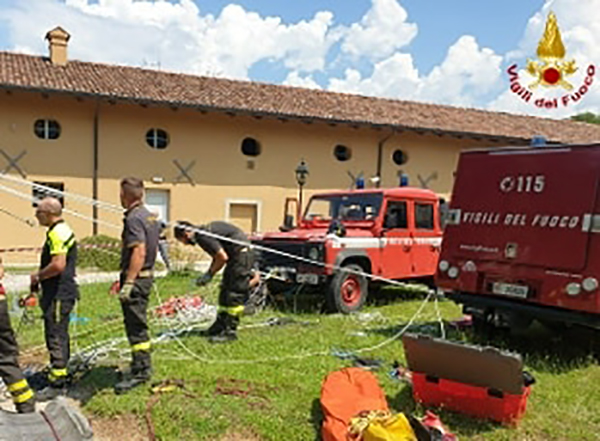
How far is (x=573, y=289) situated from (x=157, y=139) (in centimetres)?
1494

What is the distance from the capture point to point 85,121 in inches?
680

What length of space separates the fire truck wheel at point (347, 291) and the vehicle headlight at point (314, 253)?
1.32 ft

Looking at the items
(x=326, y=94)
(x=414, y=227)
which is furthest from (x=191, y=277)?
(x=326, y=94)

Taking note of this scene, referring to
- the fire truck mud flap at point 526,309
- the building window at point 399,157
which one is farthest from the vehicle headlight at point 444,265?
the building window at point 399,157

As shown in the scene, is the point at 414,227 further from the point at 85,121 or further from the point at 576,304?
the point at 85,121

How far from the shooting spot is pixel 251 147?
779 inches

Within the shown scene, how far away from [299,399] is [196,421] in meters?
0.95

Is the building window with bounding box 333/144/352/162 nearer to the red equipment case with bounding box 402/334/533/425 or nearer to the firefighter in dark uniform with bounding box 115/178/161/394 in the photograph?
the firefighter in dark uniform with bounding box 115/178/161/394

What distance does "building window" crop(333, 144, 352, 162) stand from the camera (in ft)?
68.2

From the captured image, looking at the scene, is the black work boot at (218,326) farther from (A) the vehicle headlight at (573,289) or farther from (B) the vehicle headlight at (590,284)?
(B) the vehicle headlight at (590,284)

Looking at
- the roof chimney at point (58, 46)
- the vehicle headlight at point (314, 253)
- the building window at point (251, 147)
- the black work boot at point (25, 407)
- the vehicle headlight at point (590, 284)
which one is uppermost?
the roof chimney at point (58, 46)

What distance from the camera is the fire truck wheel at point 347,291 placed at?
8.66 metres

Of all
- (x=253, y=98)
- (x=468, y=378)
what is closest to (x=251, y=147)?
(x=253, y=98)

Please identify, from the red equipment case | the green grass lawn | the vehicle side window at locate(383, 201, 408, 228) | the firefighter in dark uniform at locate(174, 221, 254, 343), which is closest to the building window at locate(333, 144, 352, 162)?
the vehicle side window at locate(383, 201, 408, 228)
